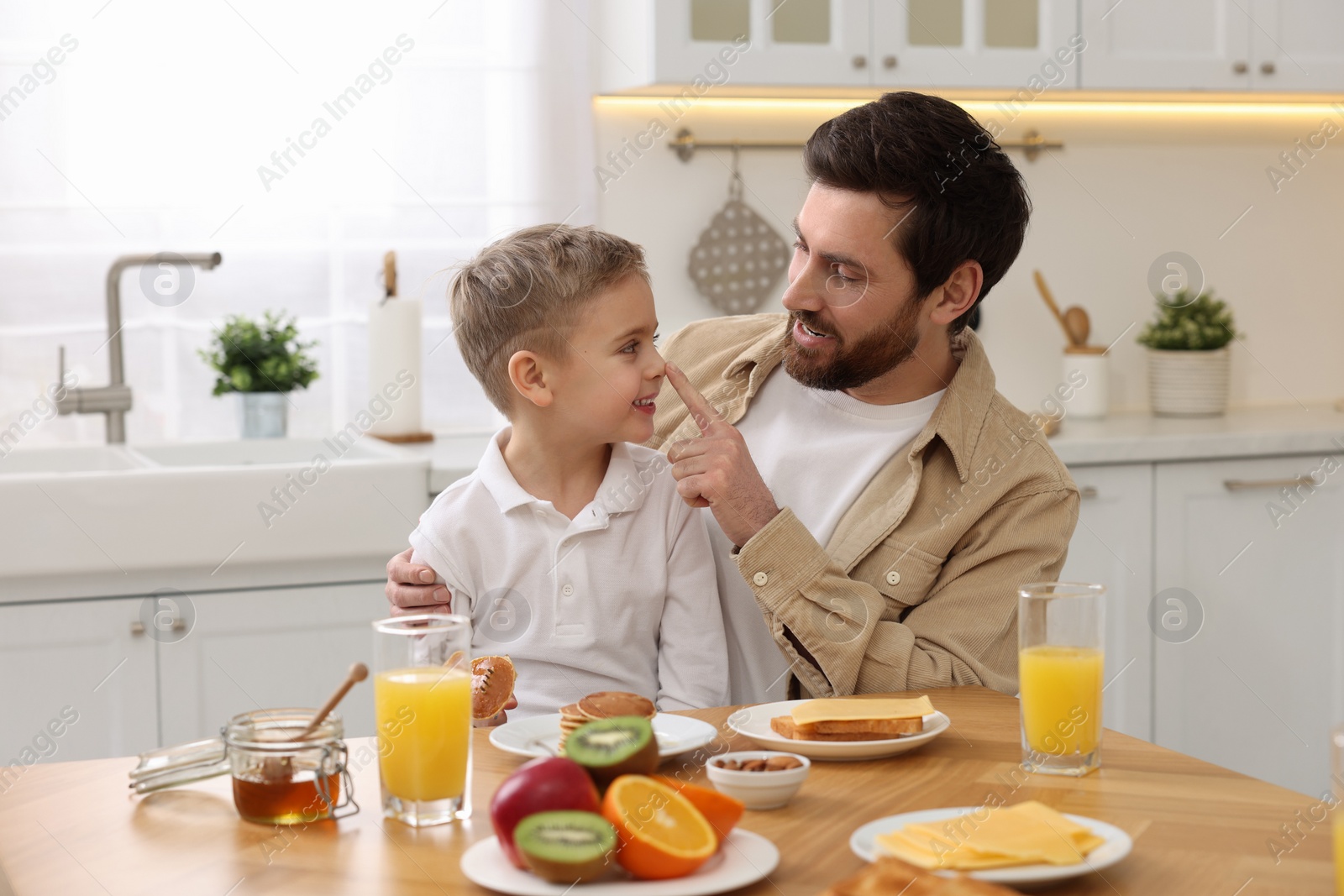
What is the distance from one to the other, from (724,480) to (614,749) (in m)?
0.64

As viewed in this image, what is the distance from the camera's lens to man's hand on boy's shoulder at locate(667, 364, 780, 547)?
151cm

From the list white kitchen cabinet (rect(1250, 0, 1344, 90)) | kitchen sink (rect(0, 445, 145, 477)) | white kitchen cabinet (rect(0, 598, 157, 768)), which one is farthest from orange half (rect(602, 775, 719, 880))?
white kitchen cabinet (rect(1250, 0, 1344, 90))

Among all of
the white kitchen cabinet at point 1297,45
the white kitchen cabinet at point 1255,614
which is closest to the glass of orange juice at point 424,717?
the white kitchen cabinet at point 1255,614

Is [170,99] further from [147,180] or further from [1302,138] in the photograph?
[1302,138]

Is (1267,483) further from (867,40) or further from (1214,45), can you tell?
(867,40)

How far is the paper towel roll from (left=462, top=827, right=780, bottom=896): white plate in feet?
6.53

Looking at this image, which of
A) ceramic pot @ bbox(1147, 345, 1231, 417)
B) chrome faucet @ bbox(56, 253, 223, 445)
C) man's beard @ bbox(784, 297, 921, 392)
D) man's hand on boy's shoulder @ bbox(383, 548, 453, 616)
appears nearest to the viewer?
man's hand on boy's shoulder @ bbox(383, 548, 453, 616)

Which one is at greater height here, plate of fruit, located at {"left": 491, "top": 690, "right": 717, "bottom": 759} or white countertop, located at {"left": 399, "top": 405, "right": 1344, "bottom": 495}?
white countertop, located at {"left": 399, "top": 405, "right": 1344, "bottom": 495}

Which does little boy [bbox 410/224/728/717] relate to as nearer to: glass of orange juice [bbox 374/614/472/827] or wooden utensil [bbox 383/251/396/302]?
glass of orange juice [bbox 374/614/472/827]

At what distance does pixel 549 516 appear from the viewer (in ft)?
4.97

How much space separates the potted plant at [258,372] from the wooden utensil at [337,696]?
1.84 metres

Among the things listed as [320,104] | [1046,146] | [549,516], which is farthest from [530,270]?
[1046,146]

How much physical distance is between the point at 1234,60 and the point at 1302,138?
60 centimetres

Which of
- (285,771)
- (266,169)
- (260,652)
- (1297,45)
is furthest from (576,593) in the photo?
Result: (1297,45)
